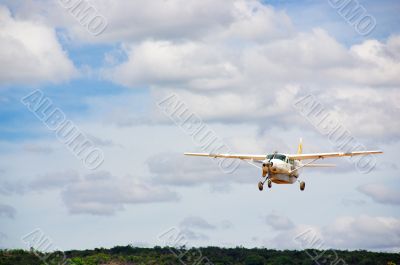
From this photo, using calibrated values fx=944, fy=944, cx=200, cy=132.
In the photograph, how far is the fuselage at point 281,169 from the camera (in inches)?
3263

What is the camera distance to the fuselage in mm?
82875

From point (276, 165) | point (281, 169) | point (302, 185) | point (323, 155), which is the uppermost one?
point (323, 155)

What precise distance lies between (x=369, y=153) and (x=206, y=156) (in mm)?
16540

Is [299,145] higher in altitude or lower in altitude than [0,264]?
higher

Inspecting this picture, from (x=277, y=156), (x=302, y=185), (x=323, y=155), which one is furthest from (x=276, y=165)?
(x=323, y=155)

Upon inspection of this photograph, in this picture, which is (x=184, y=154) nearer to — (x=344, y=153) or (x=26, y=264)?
(x=344, y=153)

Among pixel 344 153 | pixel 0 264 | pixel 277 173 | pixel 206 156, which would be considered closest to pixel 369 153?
pixel 344 153

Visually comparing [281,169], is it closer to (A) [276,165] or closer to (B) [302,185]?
(A) [276,165]

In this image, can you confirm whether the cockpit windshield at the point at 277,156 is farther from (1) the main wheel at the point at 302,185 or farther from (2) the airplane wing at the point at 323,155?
(1) the main wheel at the point at 302,185

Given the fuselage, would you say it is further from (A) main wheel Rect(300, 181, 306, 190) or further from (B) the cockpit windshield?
(A) main wheel Rect(300, 181, 306, 190)

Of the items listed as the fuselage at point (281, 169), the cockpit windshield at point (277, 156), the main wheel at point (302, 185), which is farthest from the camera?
the main wheel at point (302, 185)

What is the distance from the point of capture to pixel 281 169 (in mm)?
83500

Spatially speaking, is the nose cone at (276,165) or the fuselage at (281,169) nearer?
the nose cone at (276,165)

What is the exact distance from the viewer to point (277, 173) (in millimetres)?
83562
